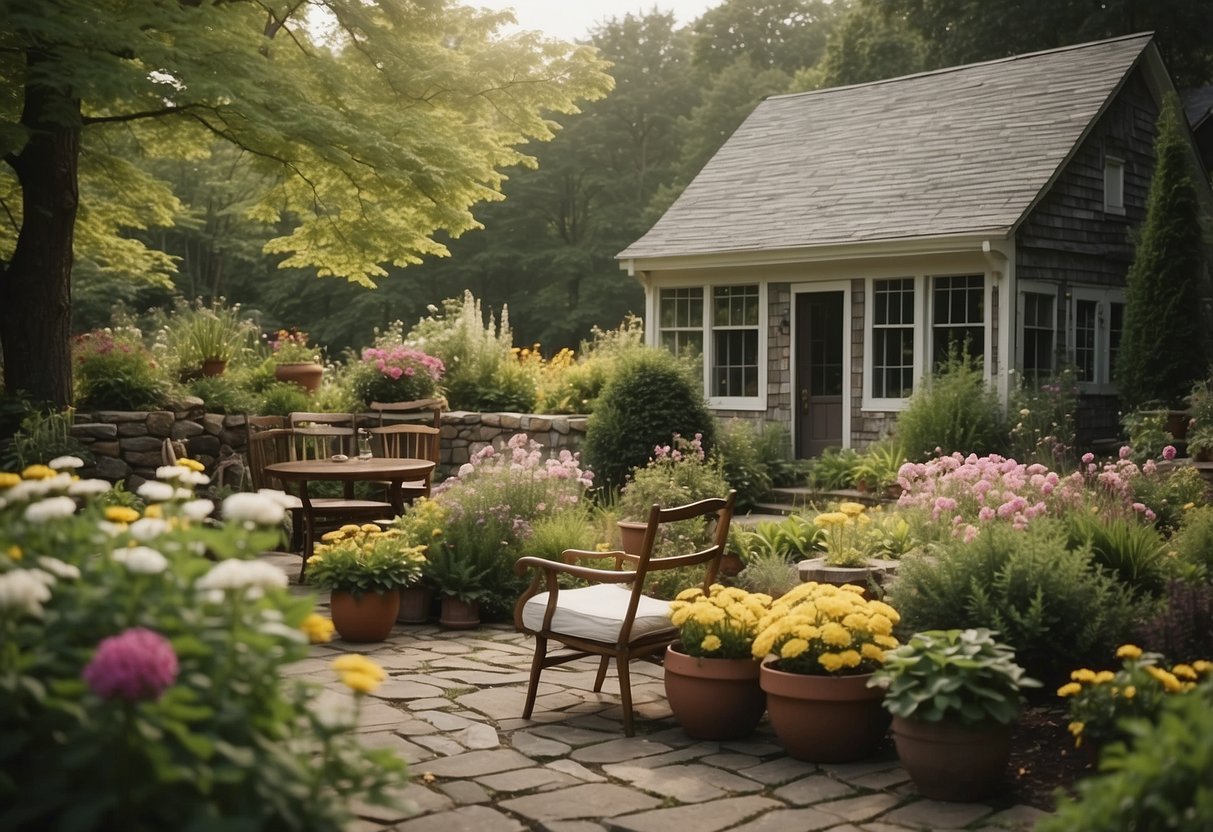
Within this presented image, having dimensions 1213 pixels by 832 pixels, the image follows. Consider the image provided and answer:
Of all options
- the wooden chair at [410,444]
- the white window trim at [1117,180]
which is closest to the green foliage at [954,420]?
the white window trim at [1117,180]

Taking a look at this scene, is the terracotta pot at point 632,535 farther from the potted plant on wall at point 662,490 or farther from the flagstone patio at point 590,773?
the flagstone patio at point 590,773

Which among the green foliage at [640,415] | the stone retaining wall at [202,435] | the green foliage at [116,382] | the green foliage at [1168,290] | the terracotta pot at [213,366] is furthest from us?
the green foliage at [1168,290]

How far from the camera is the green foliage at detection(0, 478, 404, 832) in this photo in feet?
7.16

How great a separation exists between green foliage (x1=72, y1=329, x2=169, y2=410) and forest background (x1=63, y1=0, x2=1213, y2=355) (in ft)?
53.6

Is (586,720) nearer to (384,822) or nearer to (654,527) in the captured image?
(654,527)

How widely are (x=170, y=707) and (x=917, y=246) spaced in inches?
445

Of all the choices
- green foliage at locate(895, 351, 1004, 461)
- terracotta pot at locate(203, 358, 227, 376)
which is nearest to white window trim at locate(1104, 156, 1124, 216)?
green foliage at locate(895, 351, 1004, 461)

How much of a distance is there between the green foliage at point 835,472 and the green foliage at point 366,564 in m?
6.03

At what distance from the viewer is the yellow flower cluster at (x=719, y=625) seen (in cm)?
494

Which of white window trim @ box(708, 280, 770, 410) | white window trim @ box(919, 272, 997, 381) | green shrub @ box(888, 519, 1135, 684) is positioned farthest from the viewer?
white window trim @ box(708, 280, 770, 410)

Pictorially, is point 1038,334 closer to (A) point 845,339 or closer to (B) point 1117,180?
(A) point 845,339

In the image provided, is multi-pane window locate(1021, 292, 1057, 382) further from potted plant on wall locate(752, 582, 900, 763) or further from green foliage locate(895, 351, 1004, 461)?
potted plant on wall locate(752, 582, 900, 763)

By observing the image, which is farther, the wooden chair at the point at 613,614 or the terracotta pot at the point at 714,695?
the wooden chair at the point at 613,614

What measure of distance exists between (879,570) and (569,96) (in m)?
6.62
